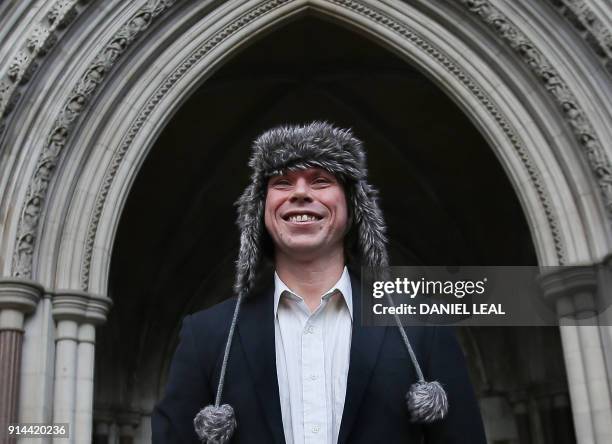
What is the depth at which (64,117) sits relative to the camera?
7.12 meters

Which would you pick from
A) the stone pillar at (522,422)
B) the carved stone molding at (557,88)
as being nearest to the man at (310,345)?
the carved stone molding at (557,88)

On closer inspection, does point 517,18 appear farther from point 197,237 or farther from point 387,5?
point 197,237

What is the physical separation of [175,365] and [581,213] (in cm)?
569

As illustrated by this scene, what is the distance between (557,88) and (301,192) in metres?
5.85

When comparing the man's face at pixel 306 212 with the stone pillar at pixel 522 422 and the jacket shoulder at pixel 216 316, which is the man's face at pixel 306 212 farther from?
the stone pillar at pixel 522 422

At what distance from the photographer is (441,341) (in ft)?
6.19

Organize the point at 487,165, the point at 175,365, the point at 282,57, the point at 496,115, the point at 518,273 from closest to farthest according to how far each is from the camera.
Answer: the point at 175,365 → the point at 496,115 → the point at 518,273 → the point at 282,57 → the point at 487,165

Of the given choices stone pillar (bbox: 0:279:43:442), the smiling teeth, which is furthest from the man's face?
stone pillar (bbox: 0:279:43:442)

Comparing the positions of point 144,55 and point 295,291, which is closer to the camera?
point 295,291

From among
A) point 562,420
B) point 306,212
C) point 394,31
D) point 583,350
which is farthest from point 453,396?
point 562,420

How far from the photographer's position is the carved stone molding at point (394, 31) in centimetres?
698

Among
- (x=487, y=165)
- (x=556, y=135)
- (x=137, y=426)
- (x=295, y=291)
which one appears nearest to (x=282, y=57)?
(x=487, y=165)

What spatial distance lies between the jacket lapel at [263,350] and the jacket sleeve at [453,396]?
14.0 inches

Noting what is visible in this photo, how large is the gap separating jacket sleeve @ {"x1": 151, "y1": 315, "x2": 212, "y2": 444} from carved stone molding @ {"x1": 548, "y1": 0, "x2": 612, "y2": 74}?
6047 mm
